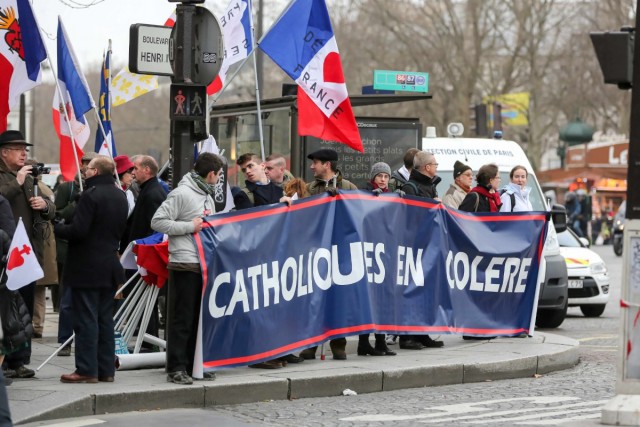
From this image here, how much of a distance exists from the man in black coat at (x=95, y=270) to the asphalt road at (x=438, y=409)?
86cm

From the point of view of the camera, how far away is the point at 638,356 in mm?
8922

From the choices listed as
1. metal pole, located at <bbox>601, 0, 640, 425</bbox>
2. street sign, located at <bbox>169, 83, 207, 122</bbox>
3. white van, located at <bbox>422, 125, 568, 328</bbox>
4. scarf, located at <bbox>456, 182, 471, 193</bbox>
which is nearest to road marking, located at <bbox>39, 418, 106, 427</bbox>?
street sign, located at <bbox>169, 83, 207, 122</bbox>

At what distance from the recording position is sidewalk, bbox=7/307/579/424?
9.30 meters

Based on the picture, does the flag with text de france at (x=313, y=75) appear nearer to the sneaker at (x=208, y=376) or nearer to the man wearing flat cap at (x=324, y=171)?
the man wearing flat cap at (x=324, y=171)

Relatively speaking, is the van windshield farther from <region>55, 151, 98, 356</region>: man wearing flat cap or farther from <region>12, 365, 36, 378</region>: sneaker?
<region>12, 365, 36, 378</region>: sneaker

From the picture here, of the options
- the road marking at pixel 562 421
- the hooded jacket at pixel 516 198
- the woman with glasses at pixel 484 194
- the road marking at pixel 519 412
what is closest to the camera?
the road marking at pixel 562 421

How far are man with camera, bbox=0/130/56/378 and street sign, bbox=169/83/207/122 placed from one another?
1.28 metres

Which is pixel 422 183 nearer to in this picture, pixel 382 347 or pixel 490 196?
pixel 490 196

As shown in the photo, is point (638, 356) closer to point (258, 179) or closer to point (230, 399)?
point (230, 399)

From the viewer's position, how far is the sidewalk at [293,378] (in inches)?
366

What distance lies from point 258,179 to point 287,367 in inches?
74.4

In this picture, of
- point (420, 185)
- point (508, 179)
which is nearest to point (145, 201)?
point (420, 185)

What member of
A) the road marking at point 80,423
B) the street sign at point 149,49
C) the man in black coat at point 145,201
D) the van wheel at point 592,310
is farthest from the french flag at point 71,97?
the van wheel at point 592,310

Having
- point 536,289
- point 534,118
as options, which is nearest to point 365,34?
point 534,118
